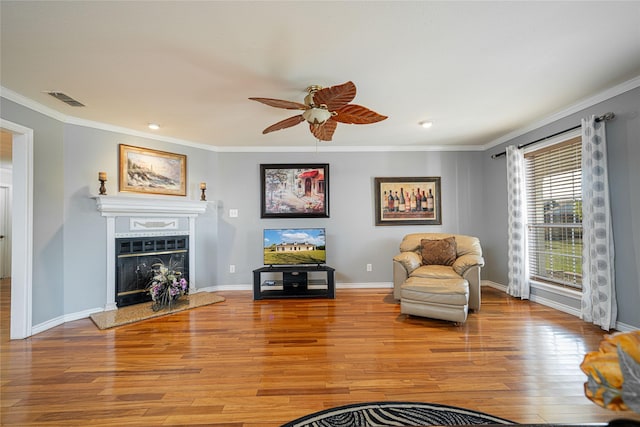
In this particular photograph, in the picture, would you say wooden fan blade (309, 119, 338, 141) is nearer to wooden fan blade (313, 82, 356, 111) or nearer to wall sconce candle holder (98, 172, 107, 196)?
wooden fan blade (313, 82, 356, 111)

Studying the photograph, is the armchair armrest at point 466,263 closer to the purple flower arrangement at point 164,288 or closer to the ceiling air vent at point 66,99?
the purple flower arrangement at point 164,288

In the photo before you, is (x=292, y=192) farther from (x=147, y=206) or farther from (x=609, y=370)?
(x=609, y=370)

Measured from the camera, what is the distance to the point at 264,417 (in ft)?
5.35

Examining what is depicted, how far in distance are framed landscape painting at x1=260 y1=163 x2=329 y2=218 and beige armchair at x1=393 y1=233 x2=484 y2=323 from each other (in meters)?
1.56

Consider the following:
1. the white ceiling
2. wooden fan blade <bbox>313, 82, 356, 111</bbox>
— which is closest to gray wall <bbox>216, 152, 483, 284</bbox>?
the white ceiling

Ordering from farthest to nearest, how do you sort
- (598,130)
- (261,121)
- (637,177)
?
(261,121) < (598,130) < (637,177)

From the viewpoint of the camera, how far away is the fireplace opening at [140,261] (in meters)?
3.67

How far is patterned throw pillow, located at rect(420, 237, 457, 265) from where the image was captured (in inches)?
150

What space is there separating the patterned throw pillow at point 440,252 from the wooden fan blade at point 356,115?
7.17 ft

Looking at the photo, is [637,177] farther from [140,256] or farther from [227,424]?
[140,256]

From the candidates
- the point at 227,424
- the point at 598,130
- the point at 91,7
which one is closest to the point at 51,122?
the point at 91,7

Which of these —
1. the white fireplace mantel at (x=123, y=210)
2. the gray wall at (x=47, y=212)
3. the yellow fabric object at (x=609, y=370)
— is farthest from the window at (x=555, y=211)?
the gray wall at (x=47, y=212)

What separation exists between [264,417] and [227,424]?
0.20m

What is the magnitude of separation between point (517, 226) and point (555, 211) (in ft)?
1.63
